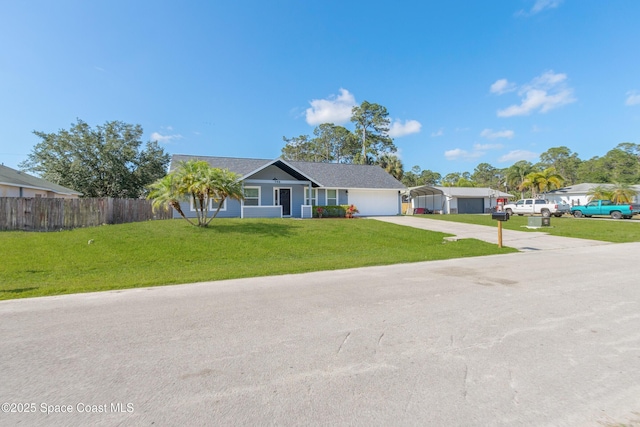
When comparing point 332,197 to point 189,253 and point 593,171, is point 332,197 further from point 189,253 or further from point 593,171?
point 593,171

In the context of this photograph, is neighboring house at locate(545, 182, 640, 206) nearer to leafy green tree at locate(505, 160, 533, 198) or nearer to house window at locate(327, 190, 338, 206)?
leafy green tree at locate(505, 160, 533, 198)

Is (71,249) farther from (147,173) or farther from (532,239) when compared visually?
(147,173)

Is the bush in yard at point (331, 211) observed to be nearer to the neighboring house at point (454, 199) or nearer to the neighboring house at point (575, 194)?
the neighboring house at point (454, 199)

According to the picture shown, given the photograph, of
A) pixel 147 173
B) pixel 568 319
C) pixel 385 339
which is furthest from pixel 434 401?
pixel 147 173

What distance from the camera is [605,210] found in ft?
90.1

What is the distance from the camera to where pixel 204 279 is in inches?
288

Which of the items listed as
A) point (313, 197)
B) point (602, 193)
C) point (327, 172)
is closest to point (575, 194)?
point (602, 193)

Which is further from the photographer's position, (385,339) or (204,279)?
(204,279)

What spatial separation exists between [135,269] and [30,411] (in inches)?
269

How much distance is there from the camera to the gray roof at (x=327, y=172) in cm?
2391

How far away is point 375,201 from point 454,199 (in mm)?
16124

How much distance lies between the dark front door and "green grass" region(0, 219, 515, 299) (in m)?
7.58

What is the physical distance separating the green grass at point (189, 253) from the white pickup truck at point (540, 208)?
19.9 meters

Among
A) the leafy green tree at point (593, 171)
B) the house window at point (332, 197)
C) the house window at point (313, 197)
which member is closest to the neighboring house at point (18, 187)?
the house window at point (313, 197)
